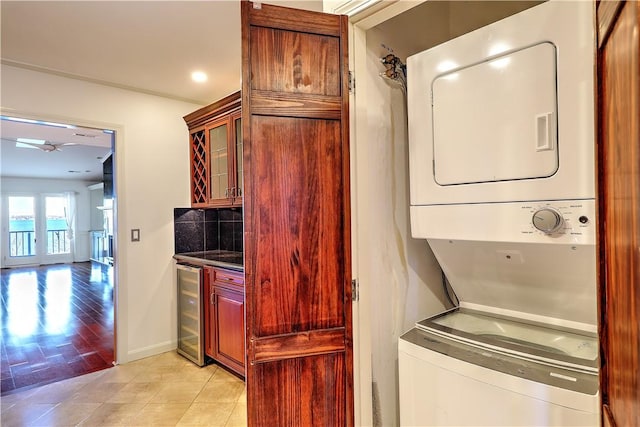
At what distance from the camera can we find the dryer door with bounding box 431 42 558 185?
1057 mm

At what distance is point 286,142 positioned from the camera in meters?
1.26

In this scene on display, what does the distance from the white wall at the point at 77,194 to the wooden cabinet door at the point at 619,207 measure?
11378 millimetres

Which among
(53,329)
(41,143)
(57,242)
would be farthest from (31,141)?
(57,242)

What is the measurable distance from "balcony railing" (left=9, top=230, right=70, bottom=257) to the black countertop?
8326 mm

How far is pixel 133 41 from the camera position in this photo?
2197 mm

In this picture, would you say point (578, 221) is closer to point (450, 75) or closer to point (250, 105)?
point (450, 75)

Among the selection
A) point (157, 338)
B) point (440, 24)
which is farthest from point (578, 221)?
point (157, 338)

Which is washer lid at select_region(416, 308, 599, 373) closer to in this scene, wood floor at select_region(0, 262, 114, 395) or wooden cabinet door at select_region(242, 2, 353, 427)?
wooden cabinet door at select_region(242, 2, 353, 427)

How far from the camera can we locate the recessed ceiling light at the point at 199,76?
2.71 metres

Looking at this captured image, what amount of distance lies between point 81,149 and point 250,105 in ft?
18.2

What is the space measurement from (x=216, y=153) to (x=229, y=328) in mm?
1496

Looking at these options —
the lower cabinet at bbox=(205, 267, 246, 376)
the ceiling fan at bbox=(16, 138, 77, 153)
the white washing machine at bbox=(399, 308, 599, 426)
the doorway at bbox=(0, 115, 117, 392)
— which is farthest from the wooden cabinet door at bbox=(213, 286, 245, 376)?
the ceiling fan at bbox=(16, 138, 77, 153)

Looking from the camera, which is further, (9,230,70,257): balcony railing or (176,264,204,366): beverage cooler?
(9,230,70,257): balcony railing

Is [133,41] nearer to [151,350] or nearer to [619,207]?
[151,350]
